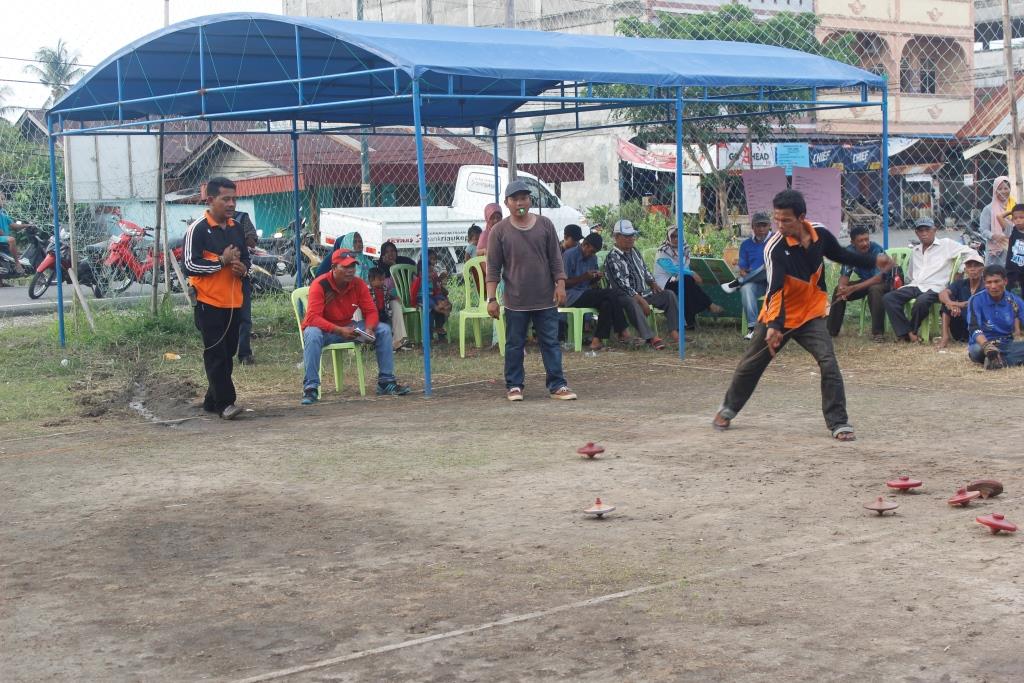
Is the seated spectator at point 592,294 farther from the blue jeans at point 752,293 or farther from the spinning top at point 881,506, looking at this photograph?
the spinning top at point 881,506

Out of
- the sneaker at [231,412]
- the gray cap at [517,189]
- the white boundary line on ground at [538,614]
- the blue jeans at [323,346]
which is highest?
the gray cap at [517,189]

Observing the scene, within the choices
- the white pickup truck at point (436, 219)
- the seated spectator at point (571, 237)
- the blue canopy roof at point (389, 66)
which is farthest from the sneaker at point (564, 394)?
the white pickup truck at point (436, 219)

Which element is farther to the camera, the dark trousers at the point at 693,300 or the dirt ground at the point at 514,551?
the dark trousers at the point at 693,300

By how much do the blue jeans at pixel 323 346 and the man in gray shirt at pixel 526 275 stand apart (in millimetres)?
1011

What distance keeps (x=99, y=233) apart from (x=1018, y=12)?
29770 millimetres

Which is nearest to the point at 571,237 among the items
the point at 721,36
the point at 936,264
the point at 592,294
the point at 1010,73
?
the point at 592,294

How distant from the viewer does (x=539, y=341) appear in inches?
408

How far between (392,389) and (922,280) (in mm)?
5610

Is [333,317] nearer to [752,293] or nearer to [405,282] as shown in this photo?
[405,282]

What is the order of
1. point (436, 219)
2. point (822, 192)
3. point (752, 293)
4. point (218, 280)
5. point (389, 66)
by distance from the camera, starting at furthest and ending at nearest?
point (436, 219), point (822, 192), point (752, 293), point (389, 66), point (218, 280)

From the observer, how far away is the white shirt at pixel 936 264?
42.5 ft

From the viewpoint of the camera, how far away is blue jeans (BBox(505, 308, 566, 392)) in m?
10.3

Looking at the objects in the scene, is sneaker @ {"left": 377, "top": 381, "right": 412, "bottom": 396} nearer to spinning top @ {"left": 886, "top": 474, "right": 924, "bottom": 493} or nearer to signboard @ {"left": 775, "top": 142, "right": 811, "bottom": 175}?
spinning top @ {"left": 886, "top": 474, "right": 924, "bottom": 493}

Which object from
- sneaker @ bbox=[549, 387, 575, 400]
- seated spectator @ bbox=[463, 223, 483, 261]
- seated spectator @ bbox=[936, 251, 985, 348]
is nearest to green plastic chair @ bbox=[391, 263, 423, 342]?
seated spectator @ bbox=[463, 223, 483, 261]
